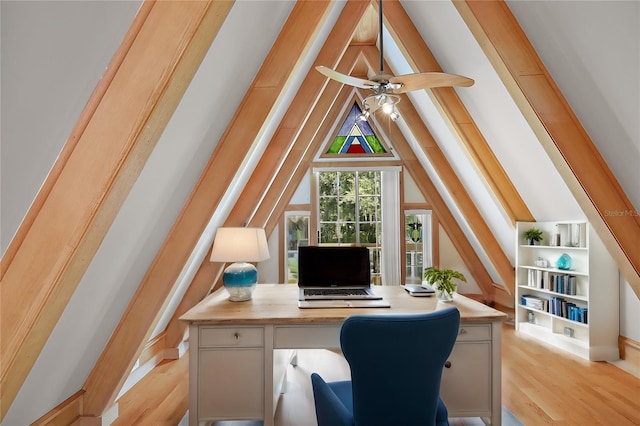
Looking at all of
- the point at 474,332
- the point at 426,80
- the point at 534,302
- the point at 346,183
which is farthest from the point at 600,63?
the point at 346,183

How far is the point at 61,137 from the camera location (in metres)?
1.09

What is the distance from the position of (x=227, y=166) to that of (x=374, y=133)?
4.15 meters

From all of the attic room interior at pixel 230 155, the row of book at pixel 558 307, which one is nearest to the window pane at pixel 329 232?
the attic room interior at pixel 230 155

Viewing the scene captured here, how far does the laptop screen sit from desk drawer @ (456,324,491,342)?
72 centimetres

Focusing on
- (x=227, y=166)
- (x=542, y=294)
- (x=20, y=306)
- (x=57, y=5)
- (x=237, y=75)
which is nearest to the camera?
(x=57, y=5)

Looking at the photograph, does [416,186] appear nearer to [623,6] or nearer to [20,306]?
[623,6]

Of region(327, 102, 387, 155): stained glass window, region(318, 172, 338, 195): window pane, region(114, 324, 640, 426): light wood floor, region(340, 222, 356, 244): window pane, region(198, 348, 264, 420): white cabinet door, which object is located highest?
region(327, 102, 387, 155): stained glass window

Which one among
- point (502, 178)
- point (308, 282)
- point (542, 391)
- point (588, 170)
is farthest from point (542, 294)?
point (308, 282)

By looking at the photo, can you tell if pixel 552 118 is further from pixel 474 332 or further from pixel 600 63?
pixel 474 332

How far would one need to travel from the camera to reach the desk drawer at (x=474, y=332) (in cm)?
196

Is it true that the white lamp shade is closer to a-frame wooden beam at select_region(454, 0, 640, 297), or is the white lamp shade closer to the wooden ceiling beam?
the wooden ceiling beam

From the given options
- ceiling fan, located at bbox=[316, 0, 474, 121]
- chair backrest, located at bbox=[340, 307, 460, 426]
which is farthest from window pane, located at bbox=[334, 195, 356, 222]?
chair backrest, located at bbox=[340, 307, 460, 426]

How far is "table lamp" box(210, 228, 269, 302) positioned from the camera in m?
2.33

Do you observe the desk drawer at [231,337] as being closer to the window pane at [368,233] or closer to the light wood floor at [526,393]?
the light wood floor at [526,393]
